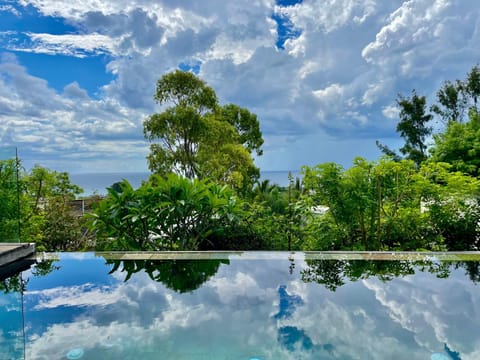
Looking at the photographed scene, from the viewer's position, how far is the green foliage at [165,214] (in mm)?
4750

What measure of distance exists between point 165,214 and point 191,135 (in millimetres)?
6825

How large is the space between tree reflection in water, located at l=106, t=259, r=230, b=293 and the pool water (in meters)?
0.01

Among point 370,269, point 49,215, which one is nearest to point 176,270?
point 370,269

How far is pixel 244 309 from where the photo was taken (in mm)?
3242

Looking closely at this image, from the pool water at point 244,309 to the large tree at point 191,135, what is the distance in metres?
6.69

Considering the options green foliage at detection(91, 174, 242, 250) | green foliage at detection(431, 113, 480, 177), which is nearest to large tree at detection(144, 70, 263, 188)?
green foliage at detection(91, 174, 242, 250)

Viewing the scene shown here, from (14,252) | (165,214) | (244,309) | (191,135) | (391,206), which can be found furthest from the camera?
(191,135)

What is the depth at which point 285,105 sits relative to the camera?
13.1 metres

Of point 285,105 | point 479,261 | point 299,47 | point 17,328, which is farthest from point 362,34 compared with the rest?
point 17,328

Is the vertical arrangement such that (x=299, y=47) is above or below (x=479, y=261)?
above

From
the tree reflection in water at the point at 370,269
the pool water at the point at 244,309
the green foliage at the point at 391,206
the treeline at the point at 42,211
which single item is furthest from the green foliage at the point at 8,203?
the green foliage at the point at 391,206

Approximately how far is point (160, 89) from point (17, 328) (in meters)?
9.19

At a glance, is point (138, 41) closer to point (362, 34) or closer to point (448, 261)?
point (362, 34)

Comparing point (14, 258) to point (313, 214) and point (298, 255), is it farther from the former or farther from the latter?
point (313, 214)
